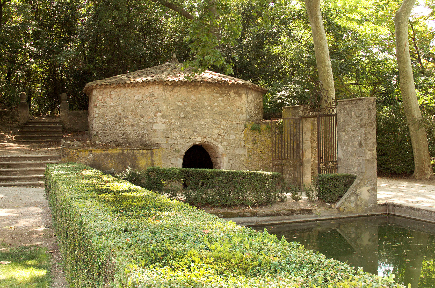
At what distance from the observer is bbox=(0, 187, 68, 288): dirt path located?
5895 millimetres

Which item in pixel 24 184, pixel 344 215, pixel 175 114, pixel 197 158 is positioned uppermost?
pixel 175 114

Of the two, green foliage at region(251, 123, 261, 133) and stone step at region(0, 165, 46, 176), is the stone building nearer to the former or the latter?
green foliage at region(251, 123, 261, 133)

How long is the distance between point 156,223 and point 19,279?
81.8 inches

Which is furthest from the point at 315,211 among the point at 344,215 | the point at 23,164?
the point at 23,164

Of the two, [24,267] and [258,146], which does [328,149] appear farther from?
[24,267]

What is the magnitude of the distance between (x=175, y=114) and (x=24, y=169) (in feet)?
17.9

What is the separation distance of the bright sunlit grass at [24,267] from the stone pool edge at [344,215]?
4519 millimetres

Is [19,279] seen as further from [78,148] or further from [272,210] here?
[78,148]

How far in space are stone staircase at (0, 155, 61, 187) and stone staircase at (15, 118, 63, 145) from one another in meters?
→ 4.11

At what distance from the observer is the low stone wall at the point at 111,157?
40.4 feet

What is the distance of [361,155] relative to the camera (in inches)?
406

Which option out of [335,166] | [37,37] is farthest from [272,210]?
[37,37]

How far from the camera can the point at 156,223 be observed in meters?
3.91

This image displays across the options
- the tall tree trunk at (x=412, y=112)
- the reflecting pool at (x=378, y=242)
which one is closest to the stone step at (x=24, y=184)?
the reflecting pool at (x=378, y=242)
